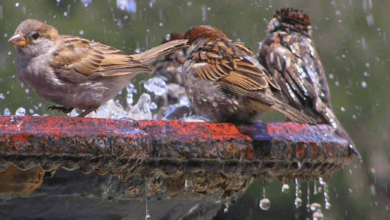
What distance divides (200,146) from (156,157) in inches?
7.8

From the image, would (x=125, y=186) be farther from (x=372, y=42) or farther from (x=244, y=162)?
(x=372, y=42)

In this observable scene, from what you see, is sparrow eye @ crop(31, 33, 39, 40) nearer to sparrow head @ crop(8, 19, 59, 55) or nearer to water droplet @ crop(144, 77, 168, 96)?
sparrow head @ crop(8, 19, 59, 55)

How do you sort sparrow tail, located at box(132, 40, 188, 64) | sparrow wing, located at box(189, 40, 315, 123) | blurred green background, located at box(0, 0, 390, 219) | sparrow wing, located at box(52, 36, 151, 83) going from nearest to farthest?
sparrow wing, located at box(189, 40, 315, 123) < sparrow wing, located at box(52, 36, 151, 83) < sparrow tail, located at box(132, 40, 188, 64) < blurred green background, located at box(0, 0, 390, 219)

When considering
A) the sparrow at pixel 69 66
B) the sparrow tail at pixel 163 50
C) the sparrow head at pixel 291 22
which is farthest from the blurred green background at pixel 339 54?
the sparrow at pixel 69 66

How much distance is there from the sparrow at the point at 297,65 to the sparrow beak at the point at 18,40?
8.71ft

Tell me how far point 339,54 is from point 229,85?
5915 millimetres

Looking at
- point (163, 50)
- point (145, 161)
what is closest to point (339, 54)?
point (163, 50)

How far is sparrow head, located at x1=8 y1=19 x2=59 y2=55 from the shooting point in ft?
13.0

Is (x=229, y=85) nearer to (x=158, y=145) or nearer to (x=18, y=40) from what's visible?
(x=158, y=145)

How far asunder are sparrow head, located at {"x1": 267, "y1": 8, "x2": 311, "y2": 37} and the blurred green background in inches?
85.8

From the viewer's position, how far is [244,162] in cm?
323

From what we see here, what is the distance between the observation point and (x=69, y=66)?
4.05 m

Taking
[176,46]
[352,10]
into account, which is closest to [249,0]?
[352,10]

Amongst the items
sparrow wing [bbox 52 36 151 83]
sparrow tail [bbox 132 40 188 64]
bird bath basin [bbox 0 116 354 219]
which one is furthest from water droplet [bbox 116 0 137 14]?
bird bath basin [bbox 0 116 354 219]
